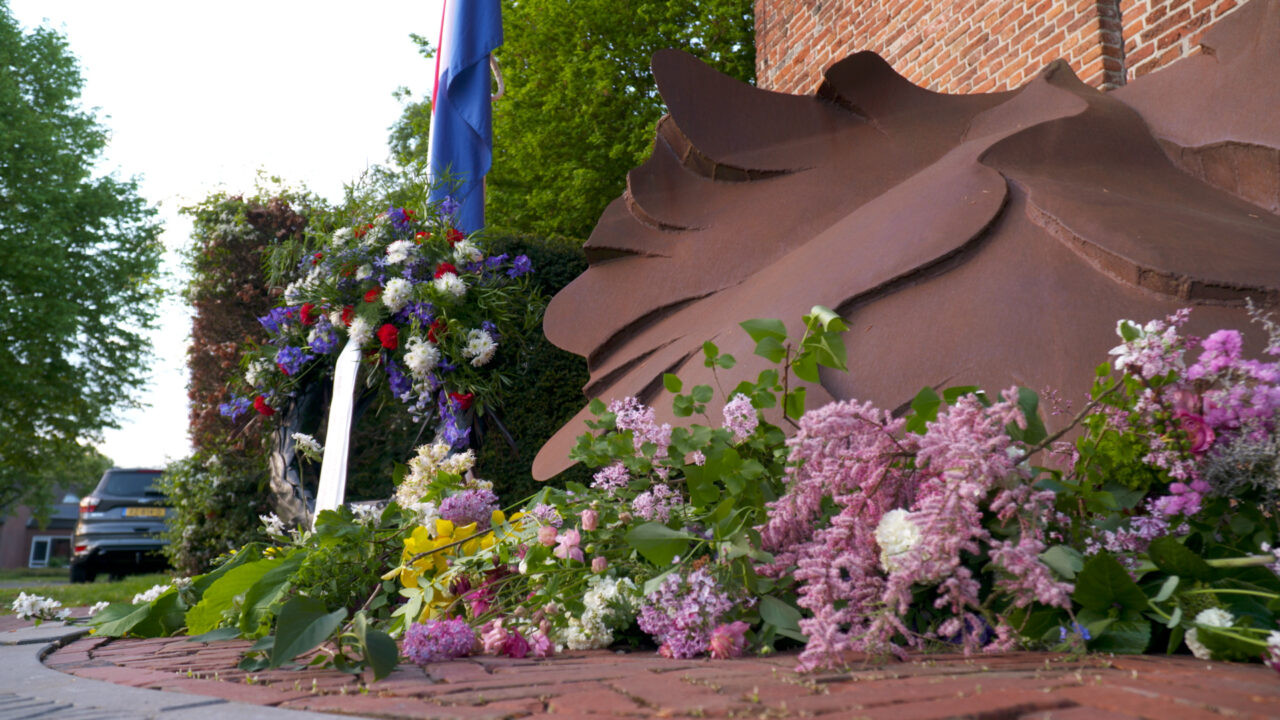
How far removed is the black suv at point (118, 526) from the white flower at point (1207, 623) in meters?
13.5

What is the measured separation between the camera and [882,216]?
3.38 metres

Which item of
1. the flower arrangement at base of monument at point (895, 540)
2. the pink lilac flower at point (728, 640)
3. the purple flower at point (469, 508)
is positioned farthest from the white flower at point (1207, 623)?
the purple flower at point (469, 508)

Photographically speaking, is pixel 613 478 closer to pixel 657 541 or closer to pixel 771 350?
pixel 657 541

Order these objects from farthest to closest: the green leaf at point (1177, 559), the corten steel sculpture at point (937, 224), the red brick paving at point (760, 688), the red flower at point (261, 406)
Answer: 1. the red flower at point (261, 406)
2. the corten steel sculpture at point (937, 224)
3. the green leaf at point (1177, 559)
4. the red brick paving at point (760, 688)

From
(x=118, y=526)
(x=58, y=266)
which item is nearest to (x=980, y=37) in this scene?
(x=118, y=526)

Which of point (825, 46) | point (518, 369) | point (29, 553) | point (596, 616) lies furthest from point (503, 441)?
point (29, 553)

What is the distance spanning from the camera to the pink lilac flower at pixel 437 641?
2.19 meters

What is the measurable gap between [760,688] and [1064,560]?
679 mm

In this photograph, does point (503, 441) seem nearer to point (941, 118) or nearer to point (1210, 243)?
point (941, 118)

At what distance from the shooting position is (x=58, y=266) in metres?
15.9

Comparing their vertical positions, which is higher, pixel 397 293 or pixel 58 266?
pixel 58 266

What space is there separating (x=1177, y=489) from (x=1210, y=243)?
44.1 inches

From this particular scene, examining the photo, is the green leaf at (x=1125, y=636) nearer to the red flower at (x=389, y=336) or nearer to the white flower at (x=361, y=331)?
the red flower at (x=389, y=336)

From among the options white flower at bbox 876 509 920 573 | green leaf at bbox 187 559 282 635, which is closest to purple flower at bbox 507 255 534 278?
green leaf at bbox 187 559 282 635
